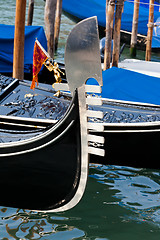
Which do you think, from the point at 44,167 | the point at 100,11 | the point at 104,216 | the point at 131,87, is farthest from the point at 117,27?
the point at 100,11

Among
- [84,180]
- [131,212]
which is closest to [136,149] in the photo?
[131,212]

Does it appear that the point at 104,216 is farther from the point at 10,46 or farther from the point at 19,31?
the point at 10,46

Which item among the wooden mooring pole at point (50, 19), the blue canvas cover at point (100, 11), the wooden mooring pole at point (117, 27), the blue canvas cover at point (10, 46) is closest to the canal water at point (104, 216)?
the wooden mooring pole at point (117, 27)

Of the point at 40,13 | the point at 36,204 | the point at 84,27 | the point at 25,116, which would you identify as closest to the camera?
the point at 84,27

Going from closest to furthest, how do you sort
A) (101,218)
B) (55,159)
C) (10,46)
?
(55,159) → (101,218) → (10,46)

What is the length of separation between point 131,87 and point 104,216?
4.77 ft

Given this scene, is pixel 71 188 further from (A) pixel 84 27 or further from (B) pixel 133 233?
(A) pixel 84 27

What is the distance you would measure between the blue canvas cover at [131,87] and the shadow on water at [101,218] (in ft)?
2.65

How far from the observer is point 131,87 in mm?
4520

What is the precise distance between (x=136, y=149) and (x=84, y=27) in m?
1.78

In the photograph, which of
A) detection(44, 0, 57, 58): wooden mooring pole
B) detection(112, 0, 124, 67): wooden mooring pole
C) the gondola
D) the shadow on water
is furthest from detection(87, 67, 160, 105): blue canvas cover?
detection(44, 0, 57, 58): wooden mooring pole

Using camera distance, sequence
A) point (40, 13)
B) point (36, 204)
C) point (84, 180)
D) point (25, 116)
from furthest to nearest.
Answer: point (40, 13)
point (25, 116)
point (36, 204)
point (84, 180)

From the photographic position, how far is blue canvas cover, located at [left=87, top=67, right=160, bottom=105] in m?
4.44

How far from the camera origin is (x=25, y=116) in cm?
410
